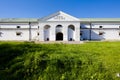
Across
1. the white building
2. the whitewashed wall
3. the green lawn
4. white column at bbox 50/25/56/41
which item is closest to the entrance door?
the white building

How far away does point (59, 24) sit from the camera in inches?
1395

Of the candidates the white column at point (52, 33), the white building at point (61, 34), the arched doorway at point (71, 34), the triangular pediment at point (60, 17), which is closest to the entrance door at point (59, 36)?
the white building at point (61, 34)

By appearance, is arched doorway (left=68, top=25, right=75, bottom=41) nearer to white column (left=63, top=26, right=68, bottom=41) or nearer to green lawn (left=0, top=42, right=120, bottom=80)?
white column (left=63, top=26, right=68, bottom=41)

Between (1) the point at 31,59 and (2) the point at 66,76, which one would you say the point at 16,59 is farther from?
(2) the point at 66,76

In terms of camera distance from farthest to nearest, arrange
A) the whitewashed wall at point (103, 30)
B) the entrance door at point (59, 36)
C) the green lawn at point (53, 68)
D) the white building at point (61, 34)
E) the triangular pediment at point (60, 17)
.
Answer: the whitewashed wall at point (103, 30)
the white building at point (61, 34)
the entrance door at point (59, 36)
the triangular pediment at point (60, 17)
the green lawn at point (53, 68)

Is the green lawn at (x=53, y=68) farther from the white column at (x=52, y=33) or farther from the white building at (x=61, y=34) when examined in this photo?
the white building at (x=61, y=34)

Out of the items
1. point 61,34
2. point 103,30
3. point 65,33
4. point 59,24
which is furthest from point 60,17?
point 103,30

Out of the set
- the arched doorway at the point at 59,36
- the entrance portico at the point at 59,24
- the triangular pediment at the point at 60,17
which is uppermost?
the triangular pediment at the point at 60,17

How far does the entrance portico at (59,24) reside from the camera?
115 feet

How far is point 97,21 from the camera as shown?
39.3 meters

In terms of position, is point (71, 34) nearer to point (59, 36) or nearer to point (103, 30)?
Answer: point (59, 36)

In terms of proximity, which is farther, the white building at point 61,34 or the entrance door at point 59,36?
the white building at point 61,34

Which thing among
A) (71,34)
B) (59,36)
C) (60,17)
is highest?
(60,17)

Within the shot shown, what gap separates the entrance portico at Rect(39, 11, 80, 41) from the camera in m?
35.0
